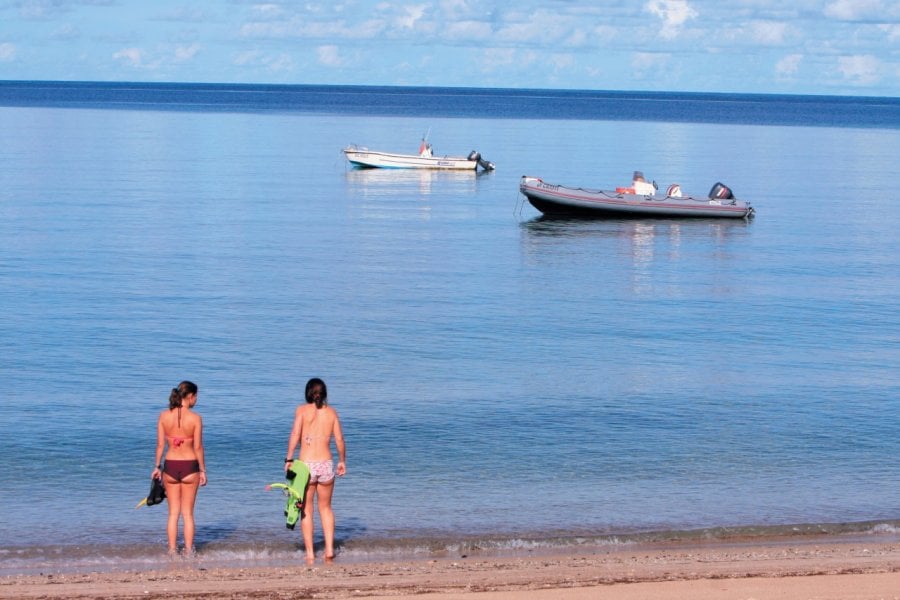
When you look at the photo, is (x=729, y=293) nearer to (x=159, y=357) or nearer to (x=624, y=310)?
(x=624, y=310)

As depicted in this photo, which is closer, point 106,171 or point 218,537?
point 218,537

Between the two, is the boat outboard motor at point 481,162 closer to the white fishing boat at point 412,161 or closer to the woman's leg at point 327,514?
the white fishing boat at point 412,161

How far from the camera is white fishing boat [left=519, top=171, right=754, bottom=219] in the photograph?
46406mm

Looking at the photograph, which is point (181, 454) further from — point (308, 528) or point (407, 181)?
point (407, 181)

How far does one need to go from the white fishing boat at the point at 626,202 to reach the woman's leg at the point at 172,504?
3553cm

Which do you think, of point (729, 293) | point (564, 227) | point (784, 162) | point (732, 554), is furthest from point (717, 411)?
point (784, 162)

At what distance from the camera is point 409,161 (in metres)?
71.9

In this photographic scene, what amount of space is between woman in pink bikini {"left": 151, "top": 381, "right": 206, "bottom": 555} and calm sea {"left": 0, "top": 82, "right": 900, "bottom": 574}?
79 cm

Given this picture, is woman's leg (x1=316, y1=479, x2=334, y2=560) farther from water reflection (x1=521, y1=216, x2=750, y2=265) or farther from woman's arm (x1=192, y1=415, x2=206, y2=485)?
water reflection (x1=521, y1=216, x2=750, y2=265)

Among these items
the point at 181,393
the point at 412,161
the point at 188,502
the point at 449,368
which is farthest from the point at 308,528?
the point at 412,161

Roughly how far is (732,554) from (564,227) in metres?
34.4

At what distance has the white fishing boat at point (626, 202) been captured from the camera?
152 ft

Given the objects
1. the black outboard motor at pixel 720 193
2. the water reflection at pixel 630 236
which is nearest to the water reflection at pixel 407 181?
the water reflection at pixel 630 236

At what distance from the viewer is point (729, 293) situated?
3020 cm
